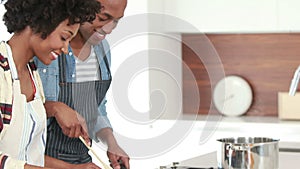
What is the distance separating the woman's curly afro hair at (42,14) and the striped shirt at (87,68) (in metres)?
0.36

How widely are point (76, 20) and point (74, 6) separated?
0.12 ft

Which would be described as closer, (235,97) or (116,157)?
(116,157)

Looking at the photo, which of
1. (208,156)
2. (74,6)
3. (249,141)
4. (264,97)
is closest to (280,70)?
(264,97)

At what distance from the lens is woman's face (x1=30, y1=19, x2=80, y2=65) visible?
169 cm

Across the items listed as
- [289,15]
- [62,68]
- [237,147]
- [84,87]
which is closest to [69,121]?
[84,87]

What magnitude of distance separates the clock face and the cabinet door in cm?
38

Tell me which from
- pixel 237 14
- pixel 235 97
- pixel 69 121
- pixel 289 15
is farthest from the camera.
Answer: pixel 235 97

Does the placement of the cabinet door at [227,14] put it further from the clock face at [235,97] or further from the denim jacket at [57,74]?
the denim jacket at [57,74]

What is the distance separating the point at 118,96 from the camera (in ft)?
6.23

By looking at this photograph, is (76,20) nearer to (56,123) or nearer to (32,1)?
(32,1)

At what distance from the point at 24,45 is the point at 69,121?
0.27m

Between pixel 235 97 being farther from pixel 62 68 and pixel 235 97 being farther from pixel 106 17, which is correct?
pixel 106 17

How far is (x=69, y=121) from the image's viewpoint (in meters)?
1.88

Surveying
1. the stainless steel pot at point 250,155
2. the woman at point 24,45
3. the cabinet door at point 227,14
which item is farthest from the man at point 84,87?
the cabinet door at point 227,14
